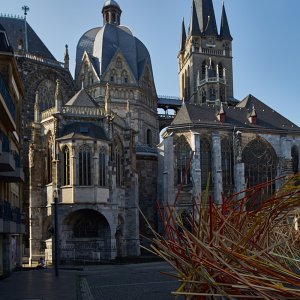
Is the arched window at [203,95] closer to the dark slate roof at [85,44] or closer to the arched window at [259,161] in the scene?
the dark slate roof at [85,44]

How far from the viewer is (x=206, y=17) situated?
7788 centimetres

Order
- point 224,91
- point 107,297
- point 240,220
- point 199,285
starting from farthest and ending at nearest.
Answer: point 224,91
point 107,297
point 240,220
point 199,285

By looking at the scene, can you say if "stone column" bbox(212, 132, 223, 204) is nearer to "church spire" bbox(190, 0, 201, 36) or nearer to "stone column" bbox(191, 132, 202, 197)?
"stone column" bbox(191, 132, 202, 197)

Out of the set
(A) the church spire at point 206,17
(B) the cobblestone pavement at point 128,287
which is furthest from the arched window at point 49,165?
(A) the church spire at point 206,17

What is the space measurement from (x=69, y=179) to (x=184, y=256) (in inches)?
1394

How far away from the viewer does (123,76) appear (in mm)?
58219

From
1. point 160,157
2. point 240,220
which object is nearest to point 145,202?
point 160,157

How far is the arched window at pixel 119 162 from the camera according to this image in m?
44.5

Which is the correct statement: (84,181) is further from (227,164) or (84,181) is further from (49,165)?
(227,164)

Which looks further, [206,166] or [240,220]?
[206,166]

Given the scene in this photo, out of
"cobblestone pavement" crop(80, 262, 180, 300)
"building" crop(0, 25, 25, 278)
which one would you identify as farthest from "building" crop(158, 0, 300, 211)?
"cobblestone pavement" crop(80, 262, 180, 300)

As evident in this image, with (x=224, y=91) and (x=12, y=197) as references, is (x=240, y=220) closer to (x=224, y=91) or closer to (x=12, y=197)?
(x=12, y=197)

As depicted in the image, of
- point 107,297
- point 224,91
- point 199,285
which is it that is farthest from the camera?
point 224,91

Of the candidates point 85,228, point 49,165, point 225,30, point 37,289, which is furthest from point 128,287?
point 225,30
